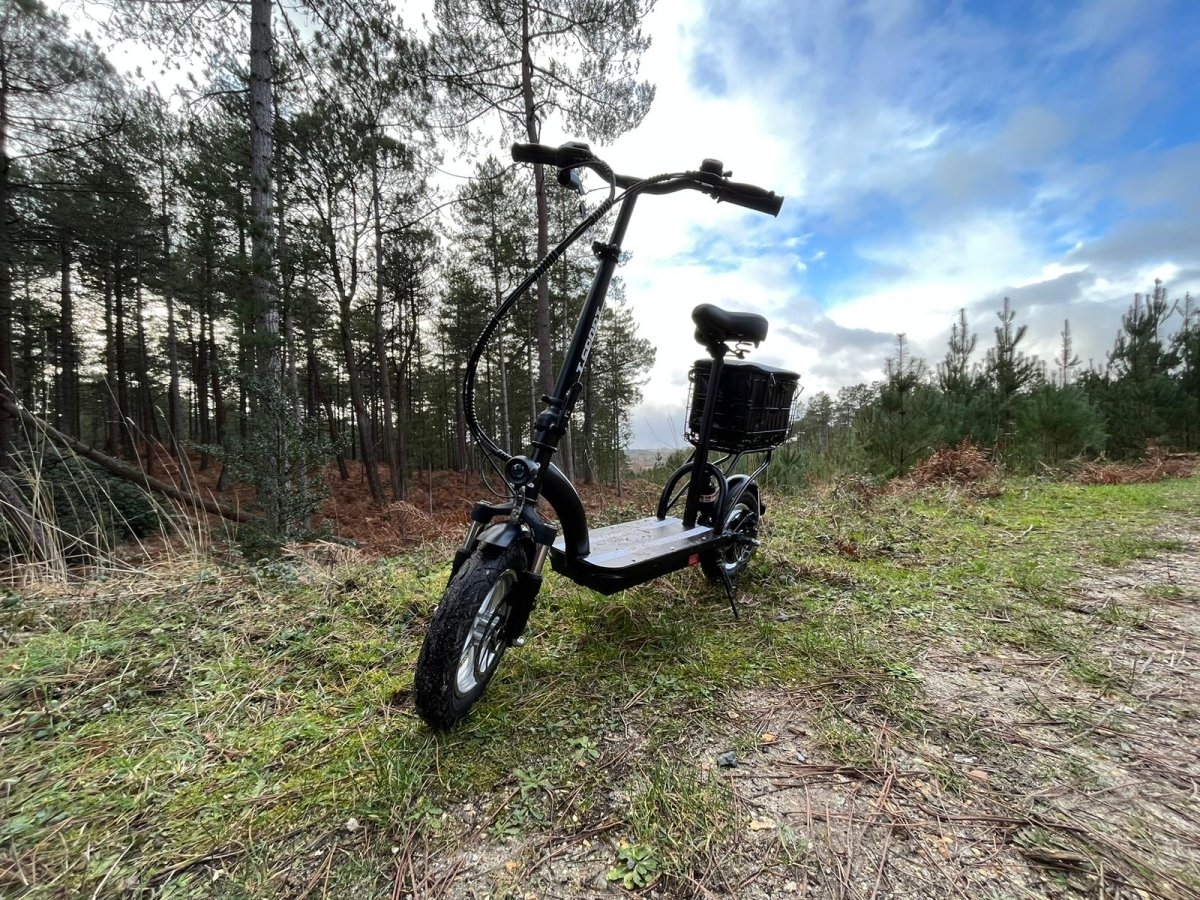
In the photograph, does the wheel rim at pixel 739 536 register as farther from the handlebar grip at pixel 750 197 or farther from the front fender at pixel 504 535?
the handlebar grip at pixel 750 197

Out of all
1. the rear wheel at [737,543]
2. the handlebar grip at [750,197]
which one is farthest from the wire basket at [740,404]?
the handlebar grip at [750,197]

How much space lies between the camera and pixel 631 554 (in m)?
1.89

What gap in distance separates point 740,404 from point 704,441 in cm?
26

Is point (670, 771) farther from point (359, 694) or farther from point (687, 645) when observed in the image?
point (359, 694)

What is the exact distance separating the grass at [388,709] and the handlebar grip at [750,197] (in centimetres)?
182

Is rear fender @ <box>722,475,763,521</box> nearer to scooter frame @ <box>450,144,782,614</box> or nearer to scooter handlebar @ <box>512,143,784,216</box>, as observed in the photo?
scooter frame @ <box>450,144,782,614</box>

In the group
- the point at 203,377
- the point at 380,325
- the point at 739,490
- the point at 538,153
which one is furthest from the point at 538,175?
the point at 203,377

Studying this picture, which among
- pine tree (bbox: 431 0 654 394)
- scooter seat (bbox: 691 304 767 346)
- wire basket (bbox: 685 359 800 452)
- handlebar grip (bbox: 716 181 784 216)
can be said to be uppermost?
pine tree (bbox: 431 0 654 394)

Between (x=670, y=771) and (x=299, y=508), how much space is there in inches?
266

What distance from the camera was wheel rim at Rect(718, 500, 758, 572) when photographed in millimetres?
2418

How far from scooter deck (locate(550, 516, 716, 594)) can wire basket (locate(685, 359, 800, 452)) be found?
494 mm

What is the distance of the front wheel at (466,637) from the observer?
1.18m

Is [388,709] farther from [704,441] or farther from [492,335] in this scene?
[704,441]

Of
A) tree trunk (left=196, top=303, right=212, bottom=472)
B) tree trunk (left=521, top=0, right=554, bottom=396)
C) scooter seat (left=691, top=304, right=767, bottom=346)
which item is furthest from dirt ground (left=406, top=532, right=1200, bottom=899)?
tree trunk (left=196, top=303, right=212, bottom=472)
